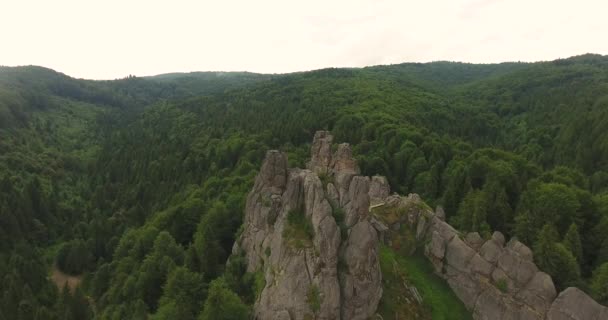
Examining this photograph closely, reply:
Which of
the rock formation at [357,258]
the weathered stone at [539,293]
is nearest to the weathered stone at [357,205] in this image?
the rock formation at [357,258]

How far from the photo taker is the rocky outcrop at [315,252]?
36.7m

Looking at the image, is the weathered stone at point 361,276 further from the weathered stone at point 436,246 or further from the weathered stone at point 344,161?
the weathered stone at point 344,161

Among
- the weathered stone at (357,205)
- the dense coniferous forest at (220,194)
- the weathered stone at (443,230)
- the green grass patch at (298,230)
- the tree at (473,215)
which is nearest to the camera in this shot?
the green grass patch at (298,230)

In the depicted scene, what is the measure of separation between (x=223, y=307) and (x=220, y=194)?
5192 cm

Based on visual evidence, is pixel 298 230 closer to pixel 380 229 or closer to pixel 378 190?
pixel 380 229

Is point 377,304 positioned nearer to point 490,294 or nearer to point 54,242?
point 490,294

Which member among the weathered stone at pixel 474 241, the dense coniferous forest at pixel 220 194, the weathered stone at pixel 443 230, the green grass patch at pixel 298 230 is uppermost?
the green grass patch at pixel 298 230

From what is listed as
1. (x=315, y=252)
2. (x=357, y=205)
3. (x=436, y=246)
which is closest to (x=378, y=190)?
(x=436, y=246)

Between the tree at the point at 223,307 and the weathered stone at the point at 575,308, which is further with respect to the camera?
the tree at the point at 223,307

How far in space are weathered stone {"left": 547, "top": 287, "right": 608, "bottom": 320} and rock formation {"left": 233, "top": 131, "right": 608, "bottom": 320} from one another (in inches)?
3.1

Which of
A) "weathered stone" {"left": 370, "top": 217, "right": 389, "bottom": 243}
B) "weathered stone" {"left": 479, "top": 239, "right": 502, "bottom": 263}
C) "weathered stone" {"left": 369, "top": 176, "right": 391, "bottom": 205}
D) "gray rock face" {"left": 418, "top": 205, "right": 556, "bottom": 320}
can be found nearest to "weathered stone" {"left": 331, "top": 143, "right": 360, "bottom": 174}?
"weathered stone" {"left": 369, "top": 176, "right": 391, "bottom": 205}

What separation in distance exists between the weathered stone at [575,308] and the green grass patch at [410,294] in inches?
302

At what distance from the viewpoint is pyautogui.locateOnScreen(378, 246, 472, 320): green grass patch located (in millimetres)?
37688

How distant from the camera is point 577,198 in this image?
2557 inches
